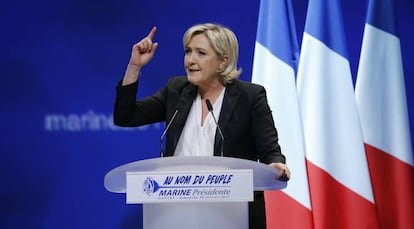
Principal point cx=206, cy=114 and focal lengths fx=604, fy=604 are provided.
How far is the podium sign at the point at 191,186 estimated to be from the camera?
→ 57.6 inches

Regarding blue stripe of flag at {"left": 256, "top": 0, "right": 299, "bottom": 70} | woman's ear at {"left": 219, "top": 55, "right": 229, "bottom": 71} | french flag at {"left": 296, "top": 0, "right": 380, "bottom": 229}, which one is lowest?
french flag at {"left": 296, "top": 0, "right": 380, "bottom": 229}

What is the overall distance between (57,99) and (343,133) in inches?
57.5

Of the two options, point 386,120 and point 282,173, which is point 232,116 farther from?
point 386,120

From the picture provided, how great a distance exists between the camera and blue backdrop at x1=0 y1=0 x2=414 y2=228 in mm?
3127

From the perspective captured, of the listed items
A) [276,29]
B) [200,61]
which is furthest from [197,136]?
[276,29]

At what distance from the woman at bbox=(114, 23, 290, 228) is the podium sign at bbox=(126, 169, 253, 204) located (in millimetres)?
428

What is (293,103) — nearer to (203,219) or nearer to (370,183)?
(370,183)

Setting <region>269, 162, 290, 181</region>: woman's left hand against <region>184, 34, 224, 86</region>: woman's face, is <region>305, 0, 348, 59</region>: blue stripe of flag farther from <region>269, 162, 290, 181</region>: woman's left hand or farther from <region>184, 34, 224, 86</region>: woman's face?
<region>269, 162, 290, 181</region>: woman's left hand

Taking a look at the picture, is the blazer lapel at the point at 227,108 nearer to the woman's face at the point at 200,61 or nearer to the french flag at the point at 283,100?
the woman's face at the point at 200,61

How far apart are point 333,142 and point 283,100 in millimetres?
312

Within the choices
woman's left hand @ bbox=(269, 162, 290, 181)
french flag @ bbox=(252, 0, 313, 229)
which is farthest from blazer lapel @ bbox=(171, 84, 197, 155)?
french flag @ bbox=(252, 0, 313, 229)

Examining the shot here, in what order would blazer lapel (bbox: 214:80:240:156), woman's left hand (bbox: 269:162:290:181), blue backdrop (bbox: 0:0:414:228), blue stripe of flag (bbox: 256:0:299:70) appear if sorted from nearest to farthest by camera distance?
woman's left hand (bbox: 269:162:290:181) → blazer lapel (bbox: 214:80:240:156) → blue stripe of flag (bbox: 256:0:299:70) → blue backdrop (bbox: 0:0:414:228)

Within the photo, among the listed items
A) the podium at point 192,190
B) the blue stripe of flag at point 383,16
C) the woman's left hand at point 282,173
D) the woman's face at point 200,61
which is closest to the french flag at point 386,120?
the blue stripe of flag at point 383,16

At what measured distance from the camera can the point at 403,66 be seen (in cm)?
313
